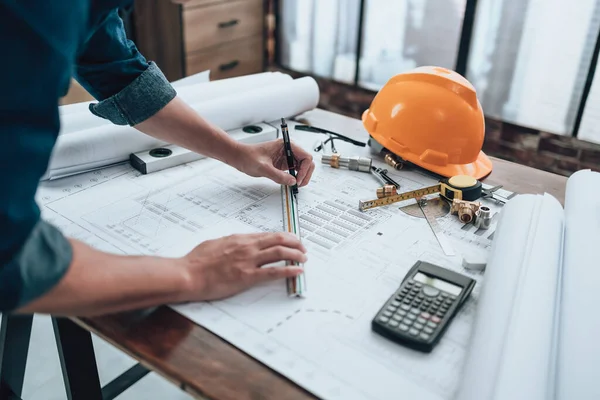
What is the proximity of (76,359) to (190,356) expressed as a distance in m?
0.41

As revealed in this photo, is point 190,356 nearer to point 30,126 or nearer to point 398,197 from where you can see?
point 30,126

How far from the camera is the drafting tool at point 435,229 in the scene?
0.94 meters

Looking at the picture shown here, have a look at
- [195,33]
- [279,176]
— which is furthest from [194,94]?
[195,33]

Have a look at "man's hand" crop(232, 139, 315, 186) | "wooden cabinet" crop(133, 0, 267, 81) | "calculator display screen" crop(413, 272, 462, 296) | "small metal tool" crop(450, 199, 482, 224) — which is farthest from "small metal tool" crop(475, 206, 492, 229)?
"wooden cabinet" crop(133, 0, 267, 81)

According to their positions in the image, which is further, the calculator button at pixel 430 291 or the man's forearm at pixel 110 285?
the calculator button at pixel 430 291

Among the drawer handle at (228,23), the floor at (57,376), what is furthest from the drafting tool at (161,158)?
the drawer handle at (228,23)

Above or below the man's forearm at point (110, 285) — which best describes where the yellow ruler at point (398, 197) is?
below

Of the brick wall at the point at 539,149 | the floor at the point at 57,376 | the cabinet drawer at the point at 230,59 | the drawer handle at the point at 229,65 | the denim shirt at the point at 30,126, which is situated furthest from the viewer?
the drawer handle at the point at 229,65

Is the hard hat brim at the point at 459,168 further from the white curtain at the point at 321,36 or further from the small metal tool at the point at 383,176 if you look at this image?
the white curtain at the point at 321,36

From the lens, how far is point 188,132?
43.5 inches

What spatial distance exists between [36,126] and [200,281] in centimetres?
29

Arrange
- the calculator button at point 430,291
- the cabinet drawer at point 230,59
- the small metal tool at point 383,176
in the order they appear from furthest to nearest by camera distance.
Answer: the cabinet drawer at point 230,59 → the small metal tool at point 383,176 → the calculator button at point 430,291

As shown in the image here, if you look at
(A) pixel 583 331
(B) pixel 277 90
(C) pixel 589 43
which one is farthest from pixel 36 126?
(C) pixel 589 43

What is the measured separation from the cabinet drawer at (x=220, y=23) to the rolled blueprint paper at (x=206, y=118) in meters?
1.41
